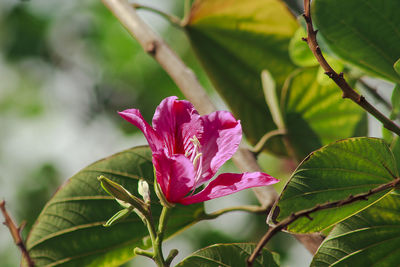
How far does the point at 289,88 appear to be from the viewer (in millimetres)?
1073

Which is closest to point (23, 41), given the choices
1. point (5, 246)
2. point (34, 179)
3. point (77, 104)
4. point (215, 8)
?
point (77, 104)

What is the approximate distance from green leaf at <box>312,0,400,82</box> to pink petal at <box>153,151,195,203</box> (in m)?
0.34

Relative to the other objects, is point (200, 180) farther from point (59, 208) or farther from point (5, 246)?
point (5, 246)

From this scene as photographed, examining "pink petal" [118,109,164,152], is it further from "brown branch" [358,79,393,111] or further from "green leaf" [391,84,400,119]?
"brown branch" [358,79,393,111]

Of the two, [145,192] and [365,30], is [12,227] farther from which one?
[365,30]

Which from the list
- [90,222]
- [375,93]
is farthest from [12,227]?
[375,93]

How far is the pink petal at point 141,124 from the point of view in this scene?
615mm

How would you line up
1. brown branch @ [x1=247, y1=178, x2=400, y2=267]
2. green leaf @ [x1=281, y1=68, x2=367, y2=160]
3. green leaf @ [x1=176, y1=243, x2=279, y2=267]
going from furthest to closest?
green leaf @ [x1=281, y1=68, x2=367, y2=160] < green leaf @ [x1=176, y1=243, x2=279, y2=267] < brown branch @ [x1=247, y1=178, x2=400, y2=267]

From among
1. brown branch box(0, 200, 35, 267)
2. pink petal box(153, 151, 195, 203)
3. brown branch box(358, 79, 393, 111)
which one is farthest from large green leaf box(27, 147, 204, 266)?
brown branch box(358, 79, 393, 111)

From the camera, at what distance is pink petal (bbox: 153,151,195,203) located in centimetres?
60

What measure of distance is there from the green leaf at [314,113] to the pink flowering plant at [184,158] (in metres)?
0.42

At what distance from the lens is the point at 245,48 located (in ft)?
3.98

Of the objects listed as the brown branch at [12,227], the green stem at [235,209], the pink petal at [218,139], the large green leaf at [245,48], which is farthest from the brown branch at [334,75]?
the large green leaf at [245,48]

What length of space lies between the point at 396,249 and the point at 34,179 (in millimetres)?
2702
